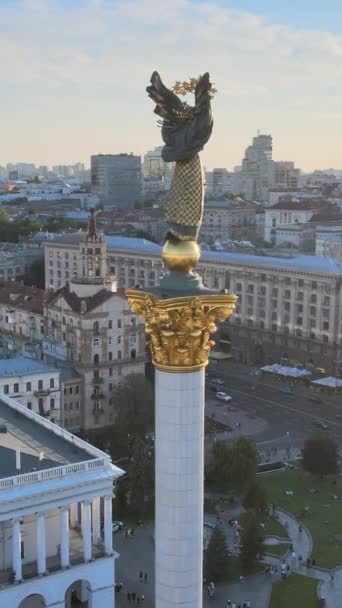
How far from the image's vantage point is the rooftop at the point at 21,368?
7219 centimetres

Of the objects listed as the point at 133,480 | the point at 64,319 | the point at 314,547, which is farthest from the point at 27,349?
the point at 314,547

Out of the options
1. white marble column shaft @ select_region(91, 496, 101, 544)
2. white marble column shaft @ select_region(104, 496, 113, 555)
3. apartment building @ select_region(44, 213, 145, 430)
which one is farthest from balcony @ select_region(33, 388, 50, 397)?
white marble column shaft @ select_region(104, 496, 113, 555)

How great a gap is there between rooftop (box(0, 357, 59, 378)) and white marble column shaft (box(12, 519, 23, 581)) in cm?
3045

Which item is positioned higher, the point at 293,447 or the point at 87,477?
the point at 87,477

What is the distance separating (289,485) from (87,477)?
25388mm

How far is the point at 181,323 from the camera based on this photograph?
22.5 metres

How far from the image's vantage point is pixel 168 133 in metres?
23.0

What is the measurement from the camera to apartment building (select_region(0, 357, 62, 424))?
7156 centimetres

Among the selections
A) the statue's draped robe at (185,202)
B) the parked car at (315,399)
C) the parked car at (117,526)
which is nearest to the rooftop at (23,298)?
the parked car at (315,399)

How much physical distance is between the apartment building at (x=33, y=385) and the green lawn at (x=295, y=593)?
30.0 m

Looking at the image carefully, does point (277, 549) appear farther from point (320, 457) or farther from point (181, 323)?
point (181, 323)

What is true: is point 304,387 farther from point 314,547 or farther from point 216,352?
point 314,547

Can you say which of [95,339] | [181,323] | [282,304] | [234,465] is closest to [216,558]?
[234,465]

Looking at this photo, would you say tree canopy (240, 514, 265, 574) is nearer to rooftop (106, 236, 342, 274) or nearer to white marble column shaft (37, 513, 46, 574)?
white marble column shaft (37, 513, 46, 574)
